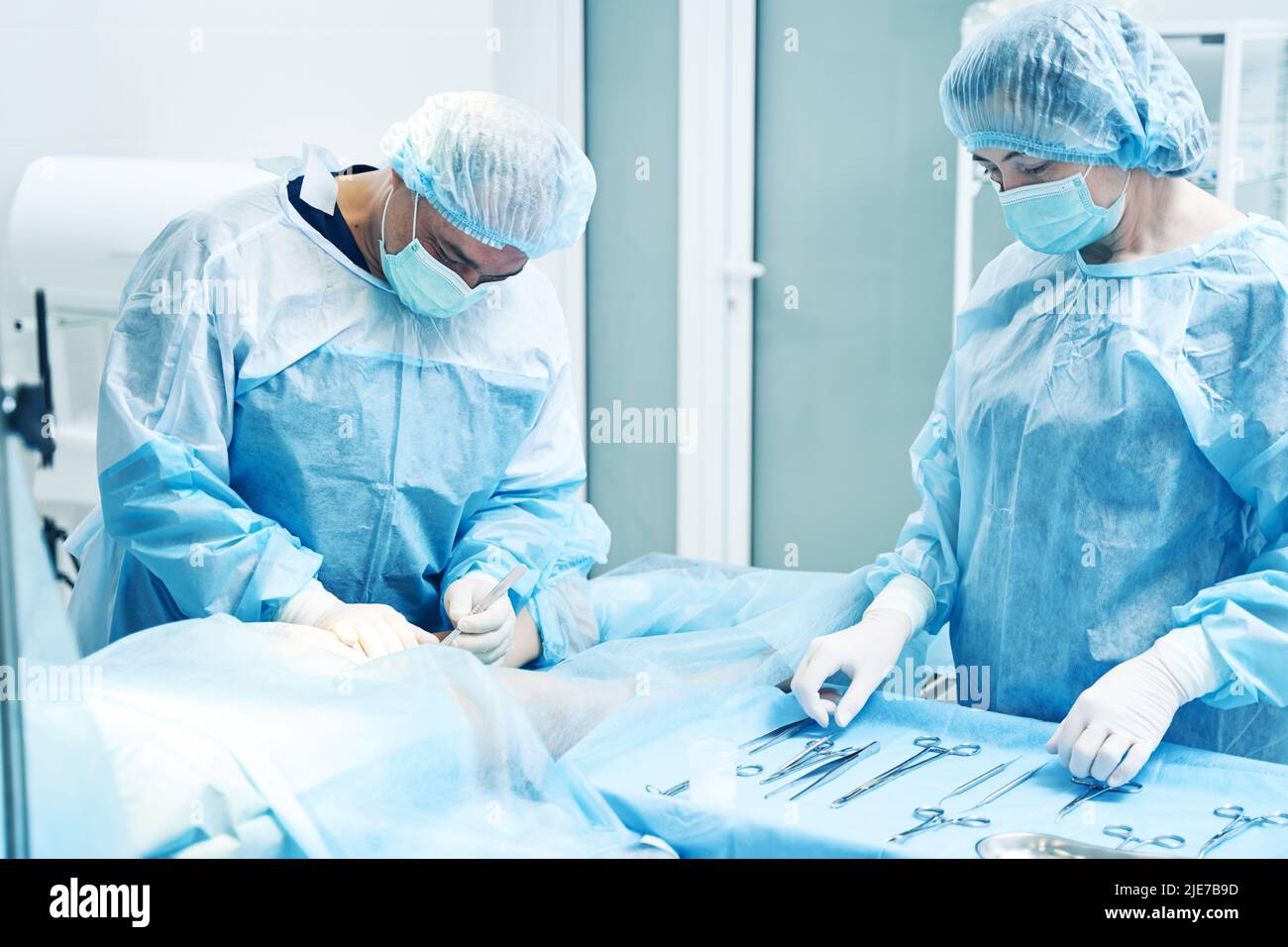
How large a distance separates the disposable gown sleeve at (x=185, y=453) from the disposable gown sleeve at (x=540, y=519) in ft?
0.88

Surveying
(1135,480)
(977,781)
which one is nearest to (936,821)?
(977,781)

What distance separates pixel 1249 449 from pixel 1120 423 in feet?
0.46

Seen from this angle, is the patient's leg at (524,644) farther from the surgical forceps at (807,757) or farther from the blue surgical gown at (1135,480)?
the blue surgical gown at (1135,480)

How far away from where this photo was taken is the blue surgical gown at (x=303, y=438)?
4.86 feet

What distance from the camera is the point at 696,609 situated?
191 cm

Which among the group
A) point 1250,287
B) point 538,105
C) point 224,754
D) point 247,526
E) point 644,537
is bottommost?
point 644,537

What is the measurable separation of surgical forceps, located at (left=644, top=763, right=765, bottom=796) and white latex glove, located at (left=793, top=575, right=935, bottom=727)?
0.14 m

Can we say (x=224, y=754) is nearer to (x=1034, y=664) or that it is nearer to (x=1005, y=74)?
(x=1034, y=664)

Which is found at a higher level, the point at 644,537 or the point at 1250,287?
the point at 1250,287

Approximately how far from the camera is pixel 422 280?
5.26ft

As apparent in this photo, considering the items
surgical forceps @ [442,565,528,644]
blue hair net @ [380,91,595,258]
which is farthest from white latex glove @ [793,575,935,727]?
blue hair net @ [380,91,595,258]
